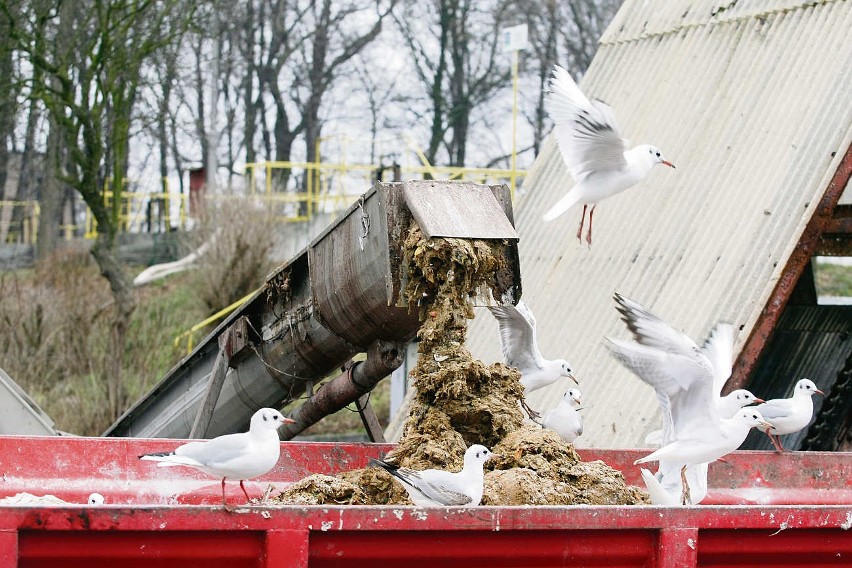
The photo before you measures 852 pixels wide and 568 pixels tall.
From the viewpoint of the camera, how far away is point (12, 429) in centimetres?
895

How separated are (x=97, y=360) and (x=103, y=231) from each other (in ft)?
22.3

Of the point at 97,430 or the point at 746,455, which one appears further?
the point at 97,430

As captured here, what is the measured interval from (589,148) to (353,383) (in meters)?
2.12

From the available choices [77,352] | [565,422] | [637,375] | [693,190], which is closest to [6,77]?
[77,352]

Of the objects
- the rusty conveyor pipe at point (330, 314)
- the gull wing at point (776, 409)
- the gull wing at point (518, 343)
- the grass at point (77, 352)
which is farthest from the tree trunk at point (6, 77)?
the gull wing at point (776, 409)

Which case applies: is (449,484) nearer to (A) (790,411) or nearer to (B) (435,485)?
(B) (435,485)

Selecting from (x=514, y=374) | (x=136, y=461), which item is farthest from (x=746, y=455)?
(x=136, y=461)

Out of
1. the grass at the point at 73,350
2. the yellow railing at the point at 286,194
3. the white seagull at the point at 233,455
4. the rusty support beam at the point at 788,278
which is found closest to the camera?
the white seagull at the point at 233,455

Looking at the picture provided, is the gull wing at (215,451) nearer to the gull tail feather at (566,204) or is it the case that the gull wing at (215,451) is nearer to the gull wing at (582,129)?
the gull tail feather at (566,204)

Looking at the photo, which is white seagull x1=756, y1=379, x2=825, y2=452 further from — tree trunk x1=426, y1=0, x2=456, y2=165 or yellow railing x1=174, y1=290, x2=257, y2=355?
tree trunk x1=426, y1=0, x2=456, y2=165

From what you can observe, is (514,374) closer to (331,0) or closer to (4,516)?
(4,516)

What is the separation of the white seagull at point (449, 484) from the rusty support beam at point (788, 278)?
4113 mm

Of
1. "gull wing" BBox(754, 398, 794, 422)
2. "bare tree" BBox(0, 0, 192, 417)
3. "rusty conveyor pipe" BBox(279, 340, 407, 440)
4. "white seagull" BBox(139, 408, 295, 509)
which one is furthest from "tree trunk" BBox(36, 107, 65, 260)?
"white seagull" BBox(139, 408, 295, 509)

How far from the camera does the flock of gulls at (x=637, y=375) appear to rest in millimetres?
5199
